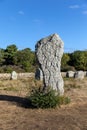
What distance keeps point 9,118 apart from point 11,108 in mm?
1443

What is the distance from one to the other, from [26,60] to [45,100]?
31.0 m

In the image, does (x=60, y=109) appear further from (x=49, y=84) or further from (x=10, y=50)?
(x=10, y=50)

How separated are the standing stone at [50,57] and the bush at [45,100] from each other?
2.11 ft

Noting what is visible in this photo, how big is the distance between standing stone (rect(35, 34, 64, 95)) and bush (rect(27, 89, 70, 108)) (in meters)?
0.64

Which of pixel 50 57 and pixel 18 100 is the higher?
pixel 50 57

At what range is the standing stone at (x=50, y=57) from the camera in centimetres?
1242

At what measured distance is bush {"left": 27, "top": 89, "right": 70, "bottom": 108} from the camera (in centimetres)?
1137

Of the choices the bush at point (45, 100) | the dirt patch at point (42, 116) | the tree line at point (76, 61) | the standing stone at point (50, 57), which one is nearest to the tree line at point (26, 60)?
the tree line at point (76, 61)

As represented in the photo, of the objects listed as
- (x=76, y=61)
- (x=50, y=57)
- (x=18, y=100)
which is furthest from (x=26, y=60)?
(x=50, y=57)

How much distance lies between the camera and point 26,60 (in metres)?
42.3

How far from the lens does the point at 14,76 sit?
25.6m

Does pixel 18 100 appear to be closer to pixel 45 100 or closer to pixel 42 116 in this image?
pixel 45 100

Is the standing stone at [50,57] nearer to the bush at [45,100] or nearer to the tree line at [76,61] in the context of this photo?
the bush at [45,100]

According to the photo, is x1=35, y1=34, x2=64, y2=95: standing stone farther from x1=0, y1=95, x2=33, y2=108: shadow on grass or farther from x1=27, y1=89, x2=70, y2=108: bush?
x1=0, y1=95, x2=33, y2=108: shadow on grass
